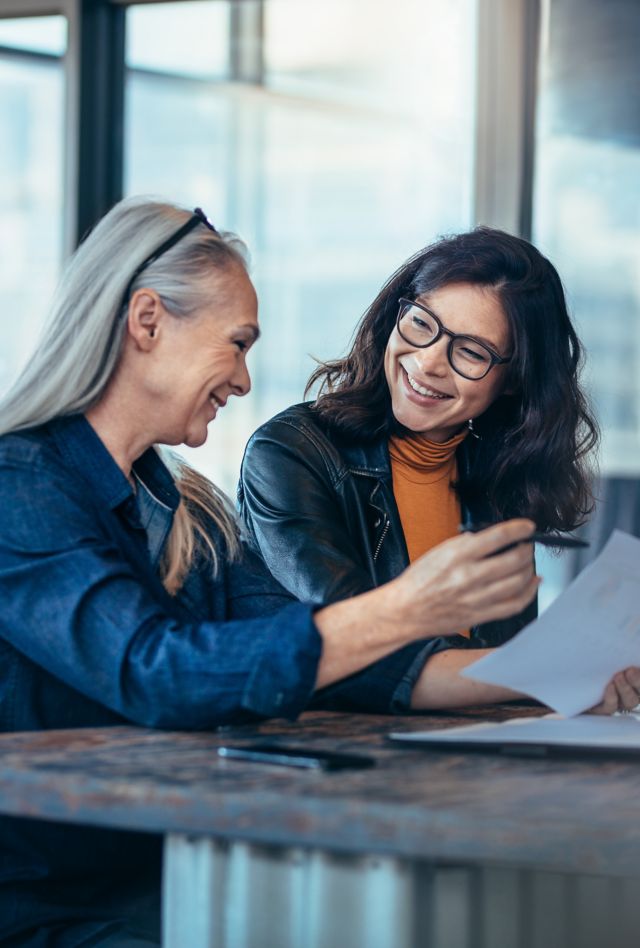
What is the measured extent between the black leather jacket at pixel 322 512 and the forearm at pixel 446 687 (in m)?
0.19

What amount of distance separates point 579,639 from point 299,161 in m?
3.57

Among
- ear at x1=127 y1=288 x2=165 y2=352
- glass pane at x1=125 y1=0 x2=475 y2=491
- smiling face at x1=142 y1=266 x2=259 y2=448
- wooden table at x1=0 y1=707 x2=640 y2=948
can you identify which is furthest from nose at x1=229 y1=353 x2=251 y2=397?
glass pane at x1=125 y1=0 x2=475 y2=491

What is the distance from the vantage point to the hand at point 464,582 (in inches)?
52.7

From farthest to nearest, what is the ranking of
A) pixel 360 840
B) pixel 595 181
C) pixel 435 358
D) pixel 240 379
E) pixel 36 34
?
pixel 36 34
pixel 595 181
pixel 435 358
pixel 240 379
pixel 360 840

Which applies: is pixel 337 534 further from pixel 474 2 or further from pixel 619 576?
pixel 474 2

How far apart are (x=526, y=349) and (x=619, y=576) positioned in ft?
3.04

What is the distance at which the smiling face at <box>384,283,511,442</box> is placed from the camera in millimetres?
2256

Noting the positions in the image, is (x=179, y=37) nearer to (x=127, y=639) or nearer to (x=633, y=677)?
(x=633, y=677)

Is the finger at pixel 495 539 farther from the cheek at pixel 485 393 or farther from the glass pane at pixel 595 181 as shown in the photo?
the glass pane at pixel 595 181

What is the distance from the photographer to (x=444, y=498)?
7.95 feet

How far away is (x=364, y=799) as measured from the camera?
3.65 feet

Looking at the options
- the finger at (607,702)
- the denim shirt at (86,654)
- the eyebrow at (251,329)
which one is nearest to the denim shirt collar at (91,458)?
the denim shirt at (86,654)

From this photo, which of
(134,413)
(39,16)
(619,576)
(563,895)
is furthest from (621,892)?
(39,16)

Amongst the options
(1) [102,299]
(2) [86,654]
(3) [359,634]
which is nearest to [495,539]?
(3) [359,634]
